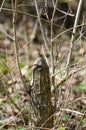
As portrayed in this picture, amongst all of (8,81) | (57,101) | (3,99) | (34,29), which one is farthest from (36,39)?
(57,101)

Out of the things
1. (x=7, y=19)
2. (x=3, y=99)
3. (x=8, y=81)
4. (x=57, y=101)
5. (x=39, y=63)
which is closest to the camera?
(x=39, y=63)

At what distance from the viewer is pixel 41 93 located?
10.6 feet

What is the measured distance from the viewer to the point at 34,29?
9.27m

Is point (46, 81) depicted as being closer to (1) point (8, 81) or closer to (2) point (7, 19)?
(1) point (8, 81)

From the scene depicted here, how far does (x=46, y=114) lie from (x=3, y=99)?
1.54 meters

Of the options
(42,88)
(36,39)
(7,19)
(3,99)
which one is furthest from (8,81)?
(7,19)

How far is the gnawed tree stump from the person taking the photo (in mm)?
3205

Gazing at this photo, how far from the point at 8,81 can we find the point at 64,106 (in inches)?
90.4

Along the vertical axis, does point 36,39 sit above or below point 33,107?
below

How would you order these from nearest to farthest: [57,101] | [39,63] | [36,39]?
[39,63], [57,101], [36,39]

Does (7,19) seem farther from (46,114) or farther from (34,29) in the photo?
(46,114)

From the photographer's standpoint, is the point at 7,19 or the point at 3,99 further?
the point at 7,19

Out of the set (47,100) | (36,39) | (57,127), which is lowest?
(36,39)

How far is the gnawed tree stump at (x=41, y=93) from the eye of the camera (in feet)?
10.5
